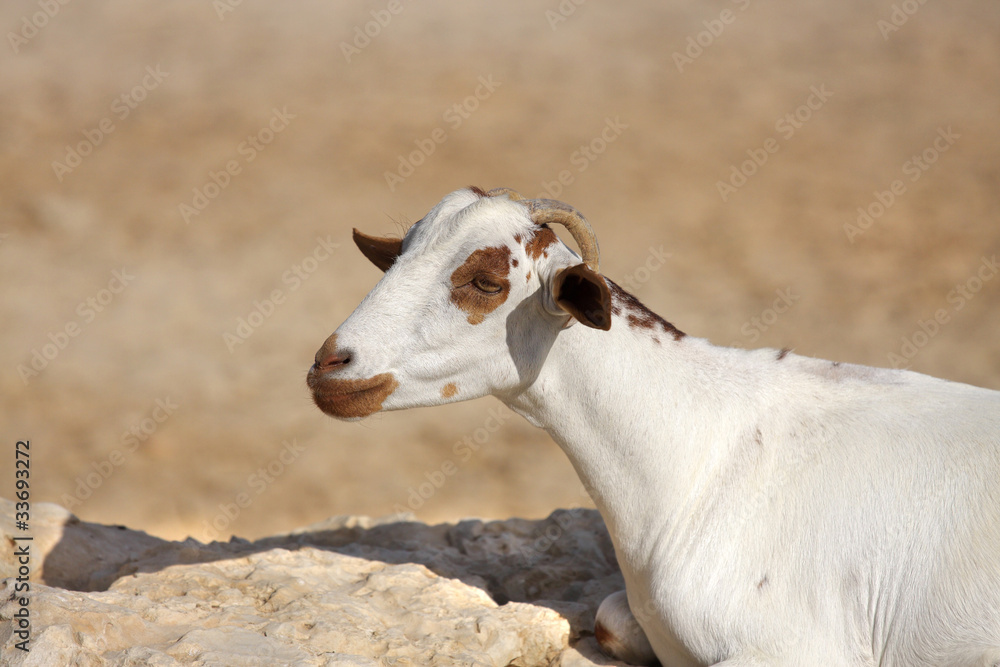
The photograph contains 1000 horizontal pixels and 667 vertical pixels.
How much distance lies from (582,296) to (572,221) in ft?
1.80

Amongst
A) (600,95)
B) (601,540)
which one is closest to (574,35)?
(600,95)

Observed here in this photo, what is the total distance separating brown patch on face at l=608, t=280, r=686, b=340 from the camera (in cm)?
446

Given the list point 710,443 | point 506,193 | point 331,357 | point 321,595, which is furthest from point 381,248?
point 710,443

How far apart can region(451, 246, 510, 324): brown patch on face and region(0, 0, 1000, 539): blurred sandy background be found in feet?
24.0

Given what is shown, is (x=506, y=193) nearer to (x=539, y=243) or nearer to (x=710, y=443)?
(x=539, y=243)

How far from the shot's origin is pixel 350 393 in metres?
4.11

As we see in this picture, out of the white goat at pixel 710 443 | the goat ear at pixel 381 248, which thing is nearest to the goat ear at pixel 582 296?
the white goat at pixel 710 443

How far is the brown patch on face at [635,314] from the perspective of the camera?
4465mm

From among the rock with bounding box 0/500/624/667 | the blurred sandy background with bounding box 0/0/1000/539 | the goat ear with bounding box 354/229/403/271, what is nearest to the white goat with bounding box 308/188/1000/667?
the goat ear with bounding box 354/229/403/271

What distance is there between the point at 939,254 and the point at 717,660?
14.3 meters

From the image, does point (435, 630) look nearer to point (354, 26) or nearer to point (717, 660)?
point (717, 660)

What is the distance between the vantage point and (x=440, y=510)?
11539 millimetres

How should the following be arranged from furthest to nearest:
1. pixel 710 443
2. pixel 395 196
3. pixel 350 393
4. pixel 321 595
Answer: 1. pixel 395 196
2. pixel 321 595
3. pixel 710 443
4. pixel 350 393

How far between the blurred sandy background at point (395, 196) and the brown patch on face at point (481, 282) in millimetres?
7305
